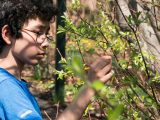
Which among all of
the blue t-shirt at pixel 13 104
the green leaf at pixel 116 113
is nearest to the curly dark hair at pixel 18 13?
the blue t-shirt at pixel 13 104

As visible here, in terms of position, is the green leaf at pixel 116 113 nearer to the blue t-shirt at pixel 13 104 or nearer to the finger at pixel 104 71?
the finger at pixel 104 71

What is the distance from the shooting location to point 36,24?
6.69 ft

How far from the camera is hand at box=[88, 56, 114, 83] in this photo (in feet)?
4.40

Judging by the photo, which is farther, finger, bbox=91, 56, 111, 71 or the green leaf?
finger, bbox=91, 56, 111, 71

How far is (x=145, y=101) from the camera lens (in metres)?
2.56

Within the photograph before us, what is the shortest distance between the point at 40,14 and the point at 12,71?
30 cm

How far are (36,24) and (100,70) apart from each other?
74 centimetres

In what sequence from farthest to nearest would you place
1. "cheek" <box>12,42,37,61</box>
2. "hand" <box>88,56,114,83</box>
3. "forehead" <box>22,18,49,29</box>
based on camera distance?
"forehead" <box>22,18,49,29</box>, "cheek" <box>12,42,37,61</box>, "hand" <box>88,56,114,83</box>

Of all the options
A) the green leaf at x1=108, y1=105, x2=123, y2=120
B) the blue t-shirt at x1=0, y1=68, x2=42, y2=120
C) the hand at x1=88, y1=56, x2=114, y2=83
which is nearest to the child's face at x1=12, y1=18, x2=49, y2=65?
the blue t-shirt at x1=0, y1=68, x2=42, y2=120

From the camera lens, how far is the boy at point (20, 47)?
1.74 m

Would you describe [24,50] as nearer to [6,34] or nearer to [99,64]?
[6,34]

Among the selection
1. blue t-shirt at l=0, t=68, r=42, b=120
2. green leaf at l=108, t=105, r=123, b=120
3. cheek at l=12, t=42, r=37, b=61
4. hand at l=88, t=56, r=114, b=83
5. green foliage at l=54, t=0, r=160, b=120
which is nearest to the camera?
green leaf at l=108, t=105, r=123, b=120

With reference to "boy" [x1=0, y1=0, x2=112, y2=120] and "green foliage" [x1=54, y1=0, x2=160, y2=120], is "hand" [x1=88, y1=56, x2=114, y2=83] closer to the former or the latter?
"boy" [x1=0, y1=0, x2=112, y2=120]

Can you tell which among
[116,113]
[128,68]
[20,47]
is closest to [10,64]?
[20,47]
